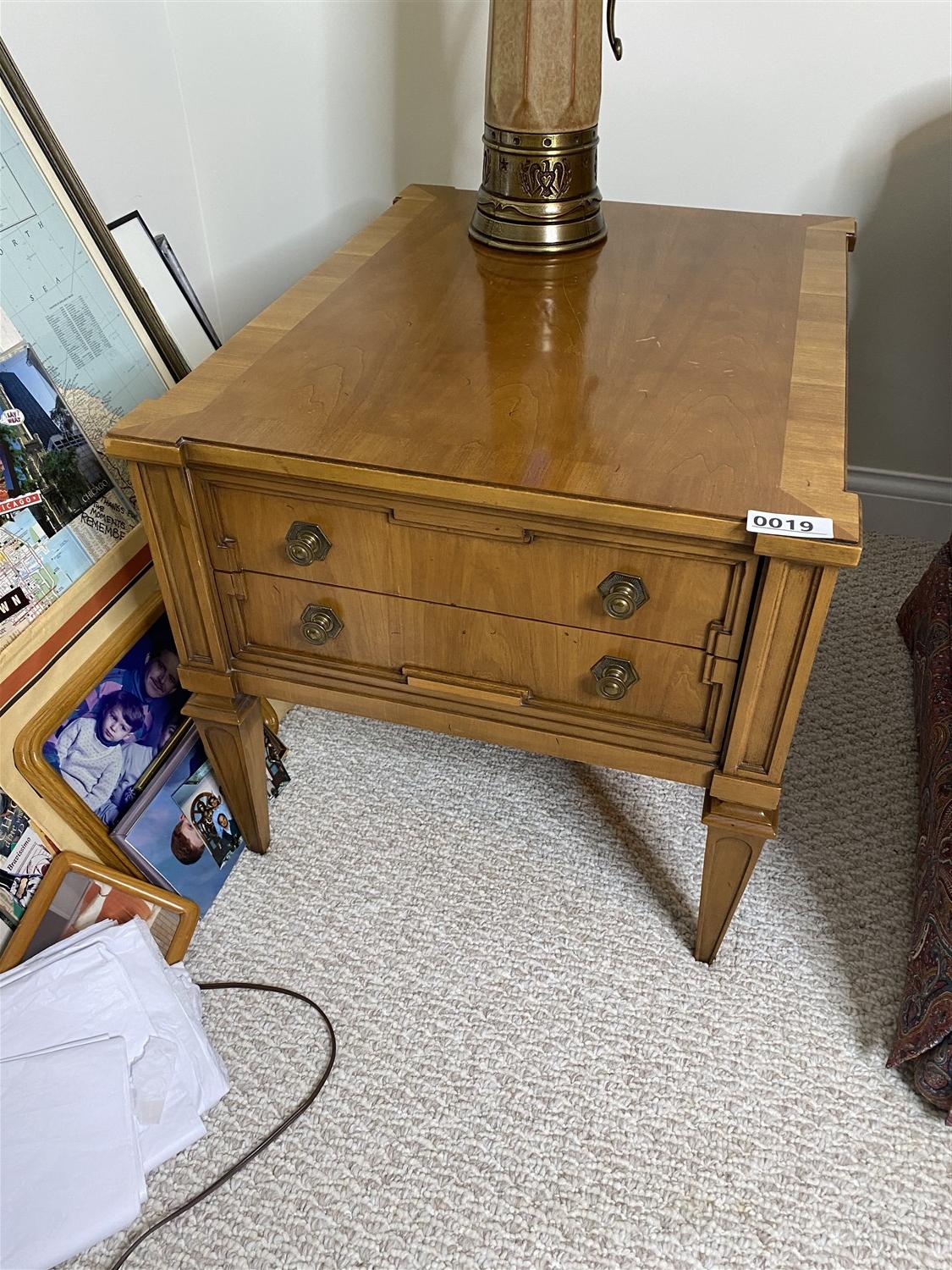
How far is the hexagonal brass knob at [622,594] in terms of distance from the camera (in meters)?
0.83

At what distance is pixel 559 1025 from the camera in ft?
3.53

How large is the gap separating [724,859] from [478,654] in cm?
34

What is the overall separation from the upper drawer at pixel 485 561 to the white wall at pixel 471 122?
0.80 m

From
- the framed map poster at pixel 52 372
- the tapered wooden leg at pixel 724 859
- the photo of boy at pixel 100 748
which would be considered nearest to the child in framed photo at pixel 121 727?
the photo of boy at pixel 100 748

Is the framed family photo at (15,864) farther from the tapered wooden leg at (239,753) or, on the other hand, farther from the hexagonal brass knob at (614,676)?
the hexagonal brass knob at (614,676)

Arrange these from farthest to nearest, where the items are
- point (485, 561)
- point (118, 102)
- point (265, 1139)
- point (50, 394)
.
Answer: point (118, 102)
point (50, 394)
point (265, 1139)
point (485, 561)

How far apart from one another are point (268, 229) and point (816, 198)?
0.93 meters

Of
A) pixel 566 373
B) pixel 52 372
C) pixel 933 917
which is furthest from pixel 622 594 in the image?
pixel 52 372

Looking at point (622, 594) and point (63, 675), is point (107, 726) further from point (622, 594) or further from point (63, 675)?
point (622, 594)

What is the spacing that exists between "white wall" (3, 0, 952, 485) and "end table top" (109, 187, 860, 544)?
0.27 metres

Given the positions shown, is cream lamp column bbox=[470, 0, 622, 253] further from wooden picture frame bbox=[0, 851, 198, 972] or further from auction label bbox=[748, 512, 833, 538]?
wooden picture frame bbox=[0, 851, 198, 972]

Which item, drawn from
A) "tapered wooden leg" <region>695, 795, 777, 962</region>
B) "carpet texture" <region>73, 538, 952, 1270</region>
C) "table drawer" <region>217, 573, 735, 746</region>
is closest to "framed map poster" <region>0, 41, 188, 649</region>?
"table drawer" <region>217, 573, 735, 746</region>

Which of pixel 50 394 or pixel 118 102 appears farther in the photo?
pixel 118 102

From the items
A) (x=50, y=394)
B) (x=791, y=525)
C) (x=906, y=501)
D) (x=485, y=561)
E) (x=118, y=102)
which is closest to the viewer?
(x=791, y=525)
